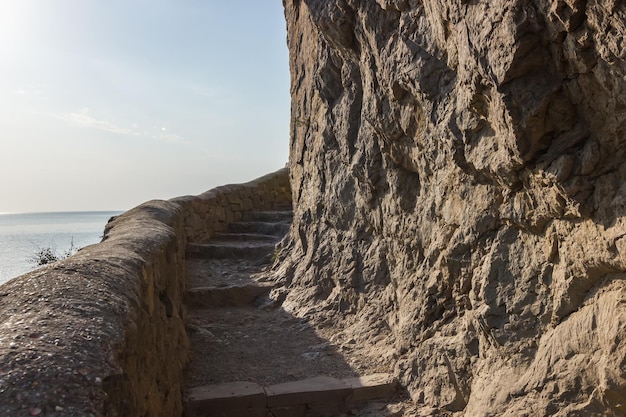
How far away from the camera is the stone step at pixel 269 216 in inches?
339

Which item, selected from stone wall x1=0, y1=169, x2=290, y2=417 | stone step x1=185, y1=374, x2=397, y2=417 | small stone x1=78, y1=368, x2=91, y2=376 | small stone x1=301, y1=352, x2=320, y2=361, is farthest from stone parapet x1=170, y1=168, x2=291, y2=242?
small stone x1=78, y1=368, x2=91, y2=376

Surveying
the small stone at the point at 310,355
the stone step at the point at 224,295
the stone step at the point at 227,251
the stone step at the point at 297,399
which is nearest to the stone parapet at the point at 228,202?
the stone step at the point at 227,251

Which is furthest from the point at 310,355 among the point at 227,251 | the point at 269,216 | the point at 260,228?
the point at 269,216

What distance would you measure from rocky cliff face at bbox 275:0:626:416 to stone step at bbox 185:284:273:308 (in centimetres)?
143

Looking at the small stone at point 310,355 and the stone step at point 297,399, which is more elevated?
the small stone at point 310,355

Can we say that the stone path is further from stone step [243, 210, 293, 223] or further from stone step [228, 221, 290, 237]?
stone step [243, 210, 293, 223]

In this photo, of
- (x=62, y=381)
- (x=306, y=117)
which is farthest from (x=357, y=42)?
(x=62, y=381)

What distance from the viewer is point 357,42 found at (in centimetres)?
395

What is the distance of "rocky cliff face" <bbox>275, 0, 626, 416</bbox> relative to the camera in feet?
6.57

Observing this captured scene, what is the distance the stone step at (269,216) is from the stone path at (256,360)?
72.2 inches

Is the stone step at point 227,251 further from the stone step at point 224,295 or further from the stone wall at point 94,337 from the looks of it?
the stone wall at point 94,337

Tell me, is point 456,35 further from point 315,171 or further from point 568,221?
point 315,171

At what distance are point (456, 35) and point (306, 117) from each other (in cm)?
360

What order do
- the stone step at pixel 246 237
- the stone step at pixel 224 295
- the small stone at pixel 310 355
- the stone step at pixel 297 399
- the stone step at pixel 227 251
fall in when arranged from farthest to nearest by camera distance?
1. the stone step at pixel 246 237
2. the stone step at pixel 227 251
3. the stone step at pixel 224 295
4. the small stone at pixel 310 355
5. the stone step at pixel 297 399
